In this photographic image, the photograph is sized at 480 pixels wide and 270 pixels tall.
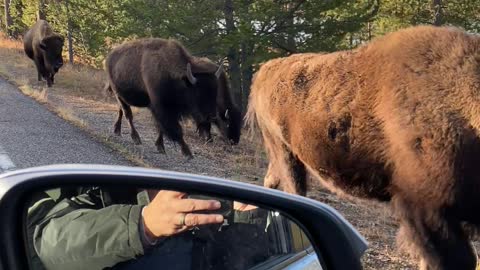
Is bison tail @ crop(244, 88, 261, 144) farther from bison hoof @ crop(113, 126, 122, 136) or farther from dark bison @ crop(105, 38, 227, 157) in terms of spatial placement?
bison hoof @ crop(113, 126, 122, 136)

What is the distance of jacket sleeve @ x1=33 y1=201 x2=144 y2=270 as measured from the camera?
1.77 m

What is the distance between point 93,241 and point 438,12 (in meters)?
20.3

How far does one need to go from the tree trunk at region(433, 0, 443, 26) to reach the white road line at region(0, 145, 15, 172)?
15.8 m

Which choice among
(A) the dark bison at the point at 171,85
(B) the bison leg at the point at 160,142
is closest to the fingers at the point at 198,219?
(B) the bison leg at the point at 160,142

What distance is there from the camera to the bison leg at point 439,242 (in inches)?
186

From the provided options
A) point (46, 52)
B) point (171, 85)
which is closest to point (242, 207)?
point (171, 85)

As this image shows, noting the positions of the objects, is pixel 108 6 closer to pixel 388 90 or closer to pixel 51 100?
pixel 51 100

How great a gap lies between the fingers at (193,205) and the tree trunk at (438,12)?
19896 millimetres

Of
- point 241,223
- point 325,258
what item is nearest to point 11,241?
point 241,223

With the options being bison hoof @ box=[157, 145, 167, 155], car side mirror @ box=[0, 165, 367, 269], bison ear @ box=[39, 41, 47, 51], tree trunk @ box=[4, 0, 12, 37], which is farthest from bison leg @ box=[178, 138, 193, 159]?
tree trunk @ box=[4, 0, 12, 37]

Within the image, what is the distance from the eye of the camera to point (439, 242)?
A: 4809 millimetres

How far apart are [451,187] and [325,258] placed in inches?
113

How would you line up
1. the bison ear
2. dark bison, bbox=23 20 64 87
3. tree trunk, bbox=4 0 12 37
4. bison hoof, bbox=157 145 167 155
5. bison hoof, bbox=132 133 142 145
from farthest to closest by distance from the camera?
tree trunk, bbox=4 0 12 37
the bison ear
dark bison, bbox=23 20 64 87
bison hoof, bbox=132 133 142 145
bison hoof, bbox=157 145 167 155

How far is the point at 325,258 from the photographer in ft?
6.98
